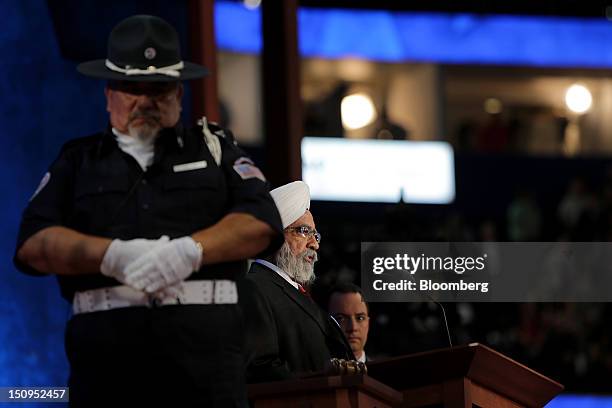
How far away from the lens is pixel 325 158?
12.6 meters

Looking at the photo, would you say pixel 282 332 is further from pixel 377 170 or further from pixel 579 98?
pixel 579 98

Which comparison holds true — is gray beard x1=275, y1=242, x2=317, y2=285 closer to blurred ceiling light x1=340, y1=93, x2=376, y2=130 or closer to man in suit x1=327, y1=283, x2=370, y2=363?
man in suit x1=327, y1=283, x2=370, y2=363

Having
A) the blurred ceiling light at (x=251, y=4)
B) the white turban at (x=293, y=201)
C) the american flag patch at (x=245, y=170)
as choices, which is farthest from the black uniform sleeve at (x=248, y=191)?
the blurred ceiling light at (x=251, y=4)

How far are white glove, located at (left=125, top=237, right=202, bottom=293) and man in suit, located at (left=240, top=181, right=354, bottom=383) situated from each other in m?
1.51

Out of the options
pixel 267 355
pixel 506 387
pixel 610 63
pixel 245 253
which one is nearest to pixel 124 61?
pixel 245 253

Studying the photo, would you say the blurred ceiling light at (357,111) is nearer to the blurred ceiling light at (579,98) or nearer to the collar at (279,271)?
the blurred ceiling light at (579,98)

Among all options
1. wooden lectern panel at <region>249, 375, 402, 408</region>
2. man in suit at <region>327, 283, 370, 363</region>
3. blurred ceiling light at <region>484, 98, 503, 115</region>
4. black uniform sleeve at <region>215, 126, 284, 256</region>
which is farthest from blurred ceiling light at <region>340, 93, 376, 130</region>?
black uniform sleeve at <region>215, 126, 284, 256</region>

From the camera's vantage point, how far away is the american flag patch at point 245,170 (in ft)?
9.84

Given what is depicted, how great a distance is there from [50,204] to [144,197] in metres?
0.21

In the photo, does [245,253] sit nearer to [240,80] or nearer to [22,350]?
[22,350]

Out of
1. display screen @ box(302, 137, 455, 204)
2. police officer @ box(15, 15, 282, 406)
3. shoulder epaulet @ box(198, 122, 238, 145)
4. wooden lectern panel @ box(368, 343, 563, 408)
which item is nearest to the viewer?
police officer @ box(15, 15, 282, 406)

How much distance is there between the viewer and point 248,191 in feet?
9.70

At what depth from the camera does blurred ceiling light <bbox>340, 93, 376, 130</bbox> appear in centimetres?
1494

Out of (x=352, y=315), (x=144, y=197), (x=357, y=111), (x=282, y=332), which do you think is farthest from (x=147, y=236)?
(x=357, y=111)
